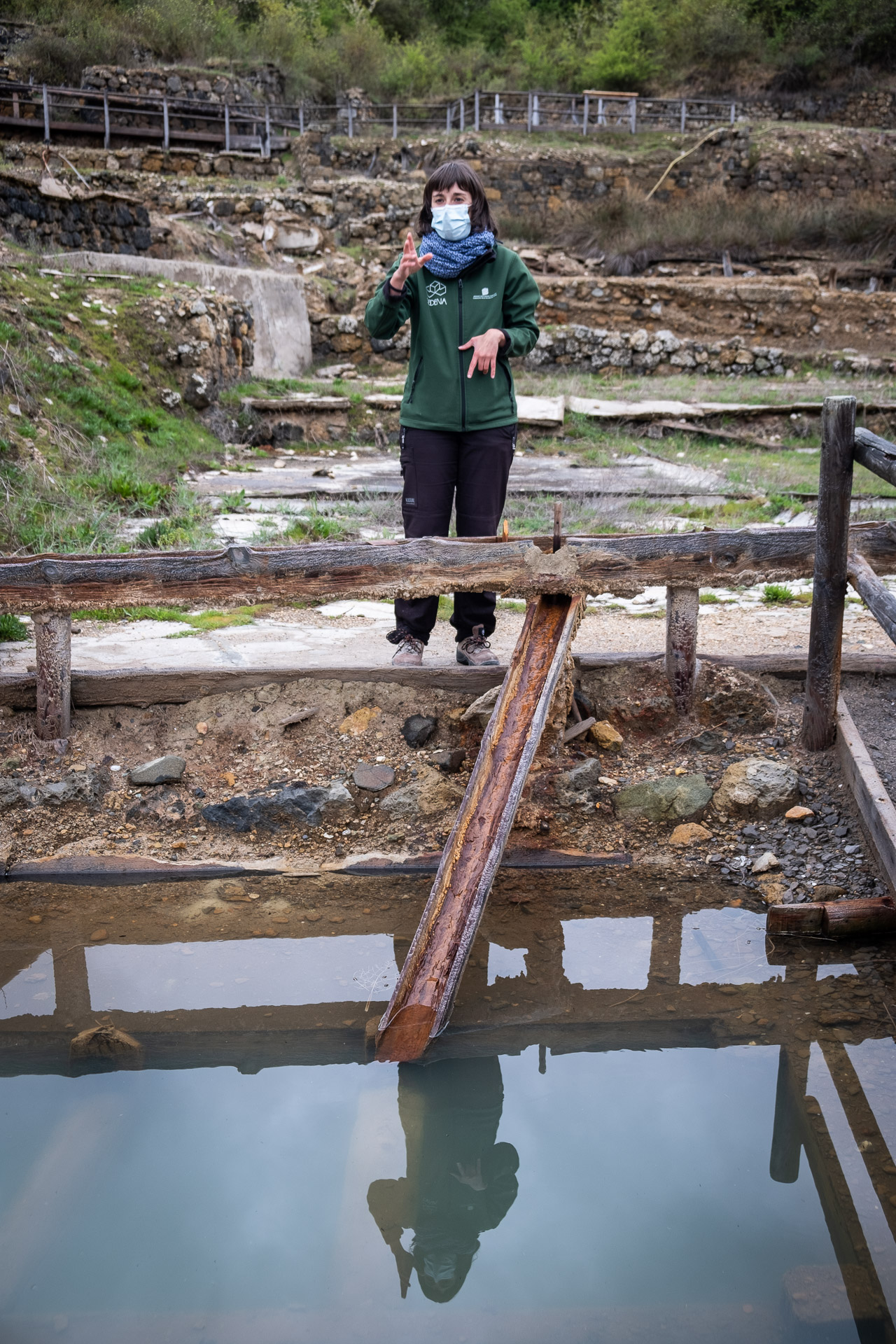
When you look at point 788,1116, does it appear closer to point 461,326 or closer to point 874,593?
point 874,593

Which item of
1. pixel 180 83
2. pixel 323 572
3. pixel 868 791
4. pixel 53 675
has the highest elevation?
pixel 180 83

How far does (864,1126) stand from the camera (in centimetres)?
206

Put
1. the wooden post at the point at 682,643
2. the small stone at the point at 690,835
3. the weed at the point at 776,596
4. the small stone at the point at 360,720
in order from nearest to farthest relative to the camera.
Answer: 1. the small stone at the point at 690,835
2. the wooden post at the point at 682,643
3. the small stone at the point at 360,720
4. the weed at the point at 776,596

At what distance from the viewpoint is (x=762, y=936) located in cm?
282

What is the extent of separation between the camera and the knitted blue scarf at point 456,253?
3.44 metres

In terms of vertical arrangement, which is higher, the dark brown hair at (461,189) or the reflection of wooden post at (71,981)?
the dark brown hair at (461,189)

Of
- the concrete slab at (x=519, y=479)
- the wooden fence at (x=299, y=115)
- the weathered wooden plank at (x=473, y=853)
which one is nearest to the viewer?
the weathered wooden plank at (x=473, y=853)

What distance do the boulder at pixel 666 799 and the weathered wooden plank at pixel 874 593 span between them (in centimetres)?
88

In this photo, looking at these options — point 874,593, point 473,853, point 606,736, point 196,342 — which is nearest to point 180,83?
point 196,342

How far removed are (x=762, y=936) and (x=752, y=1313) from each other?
1.29m

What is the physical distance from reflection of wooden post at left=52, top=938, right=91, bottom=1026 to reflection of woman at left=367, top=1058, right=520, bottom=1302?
0.96m

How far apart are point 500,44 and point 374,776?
33912 millimetres

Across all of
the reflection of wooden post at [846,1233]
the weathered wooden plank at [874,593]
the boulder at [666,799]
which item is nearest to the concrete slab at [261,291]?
the boulder at [666,799]

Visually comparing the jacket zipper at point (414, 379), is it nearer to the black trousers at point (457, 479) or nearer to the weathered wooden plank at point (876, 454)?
the black trousers at point (457, 479)
